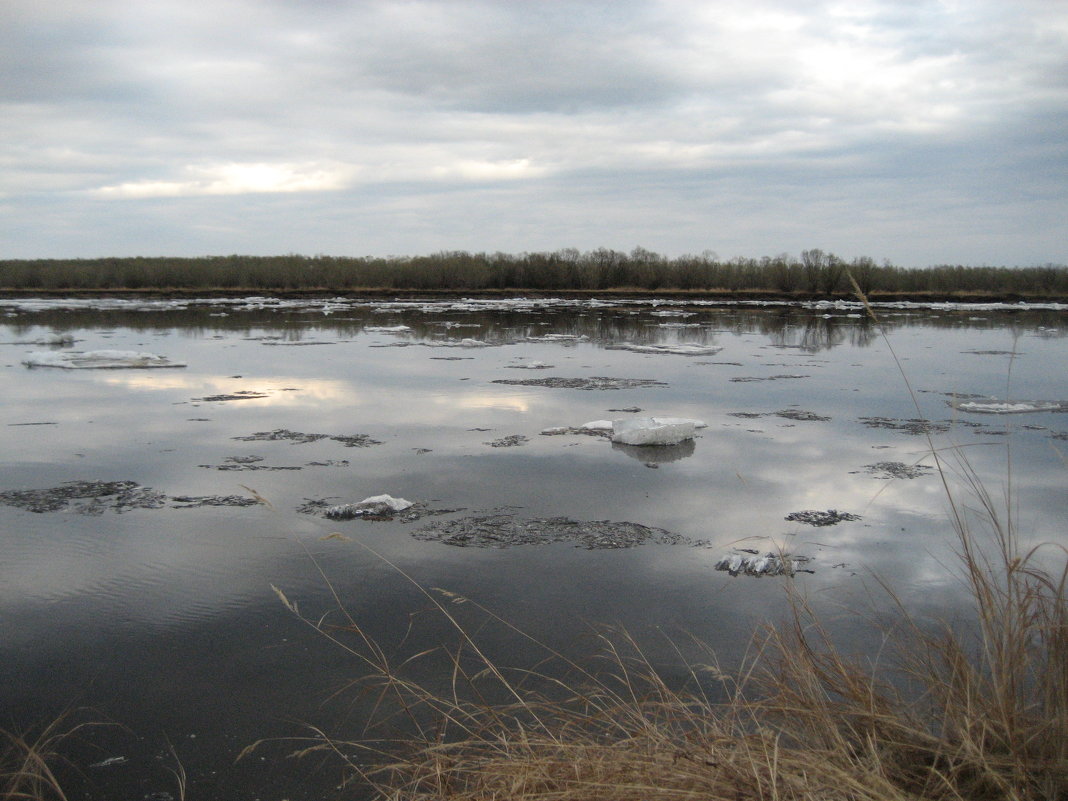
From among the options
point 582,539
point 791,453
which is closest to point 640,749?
point 582,539

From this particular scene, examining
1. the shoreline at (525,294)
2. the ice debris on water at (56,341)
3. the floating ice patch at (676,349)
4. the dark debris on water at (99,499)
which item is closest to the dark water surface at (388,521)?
the dark debris on water at (99,499)

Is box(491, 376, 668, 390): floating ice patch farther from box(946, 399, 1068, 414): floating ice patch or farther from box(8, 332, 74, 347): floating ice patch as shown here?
box(8, 332, 74, 347): floating ice patch

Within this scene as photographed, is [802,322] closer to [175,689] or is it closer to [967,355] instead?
[967,355]

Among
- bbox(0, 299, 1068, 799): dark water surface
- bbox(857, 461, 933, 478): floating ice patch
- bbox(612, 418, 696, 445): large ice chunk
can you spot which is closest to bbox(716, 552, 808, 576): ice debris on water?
bbox(0, 299, 1068, 799): dark water surface

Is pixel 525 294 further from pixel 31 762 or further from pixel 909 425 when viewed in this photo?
pixel 31 762

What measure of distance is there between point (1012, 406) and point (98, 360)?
13.0 meters

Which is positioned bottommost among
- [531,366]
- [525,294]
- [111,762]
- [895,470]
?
[111,762]

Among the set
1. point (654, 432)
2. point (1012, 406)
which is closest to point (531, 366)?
point (654, 432)

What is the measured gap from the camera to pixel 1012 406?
940 cm

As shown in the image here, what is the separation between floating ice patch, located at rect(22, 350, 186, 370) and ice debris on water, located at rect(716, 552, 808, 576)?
1103cm

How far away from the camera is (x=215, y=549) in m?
4.62

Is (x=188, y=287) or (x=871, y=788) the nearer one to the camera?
(x=871, y=788)

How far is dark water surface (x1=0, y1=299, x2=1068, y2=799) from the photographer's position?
3135 mm

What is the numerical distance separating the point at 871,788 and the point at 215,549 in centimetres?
378
